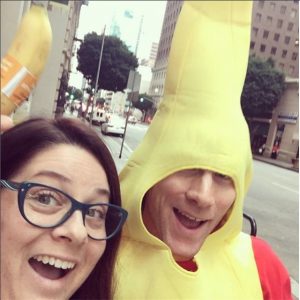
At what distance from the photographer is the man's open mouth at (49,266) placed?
751 mm

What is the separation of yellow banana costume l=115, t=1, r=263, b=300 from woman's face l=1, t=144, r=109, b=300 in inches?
9.8

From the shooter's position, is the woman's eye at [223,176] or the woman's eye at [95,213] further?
the woman's eye at [223,176]

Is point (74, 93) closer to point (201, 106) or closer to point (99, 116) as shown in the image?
point (99, 116)

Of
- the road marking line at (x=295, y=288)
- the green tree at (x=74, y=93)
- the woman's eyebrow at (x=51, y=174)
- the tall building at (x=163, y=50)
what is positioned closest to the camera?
the woman's eyebrow at (x=51, y=174)

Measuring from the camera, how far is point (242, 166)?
109cm

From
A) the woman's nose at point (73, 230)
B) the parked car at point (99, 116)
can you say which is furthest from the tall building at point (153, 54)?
the woman's nose at point (73, 230)

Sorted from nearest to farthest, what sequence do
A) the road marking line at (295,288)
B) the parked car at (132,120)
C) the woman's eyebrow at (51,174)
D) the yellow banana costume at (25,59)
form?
the yellow banana costume at (25,59) → the woman's eyebrow at (51,174) → the parked car at (132,120) → the road marking line at (295,288)

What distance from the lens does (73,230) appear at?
759 mm

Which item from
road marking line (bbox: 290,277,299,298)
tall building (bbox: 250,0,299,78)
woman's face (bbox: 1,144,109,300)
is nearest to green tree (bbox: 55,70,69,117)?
woman's face (bbox: 1,144,109,300)

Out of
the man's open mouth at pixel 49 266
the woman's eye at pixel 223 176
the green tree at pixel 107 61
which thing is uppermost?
the green tree at pixel 107 61

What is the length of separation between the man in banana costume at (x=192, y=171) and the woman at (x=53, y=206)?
19 cm

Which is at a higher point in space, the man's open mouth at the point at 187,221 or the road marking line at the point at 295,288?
the man's open mouth at the point at 187,221

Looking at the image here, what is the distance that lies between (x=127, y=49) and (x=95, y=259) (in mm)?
798

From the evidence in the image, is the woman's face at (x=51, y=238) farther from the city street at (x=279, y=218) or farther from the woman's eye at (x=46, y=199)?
the city street at (x=279, y=218)
